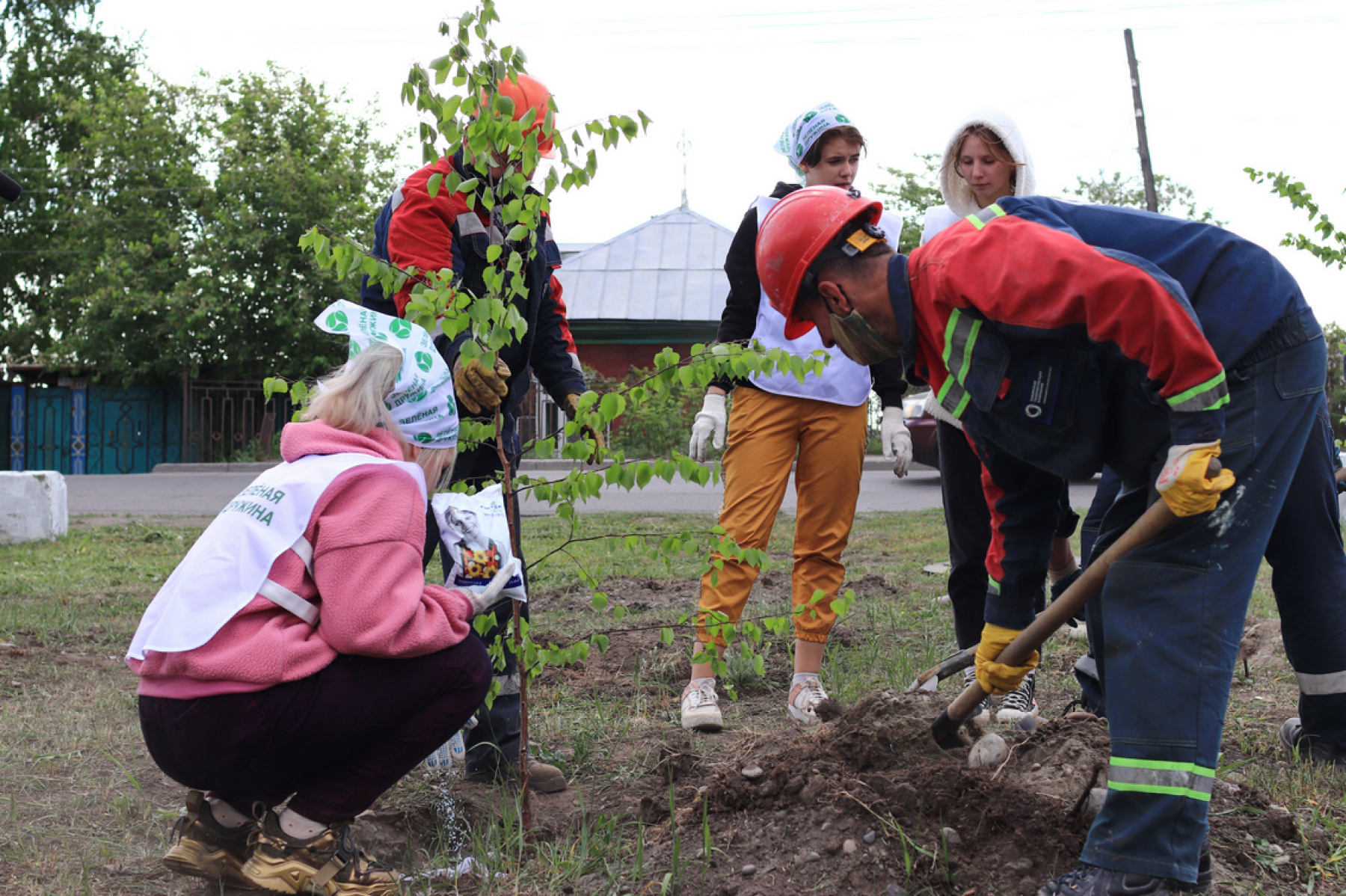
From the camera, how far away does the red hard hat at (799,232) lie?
2186mm

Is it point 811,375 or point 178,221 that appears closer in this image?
point 811,375

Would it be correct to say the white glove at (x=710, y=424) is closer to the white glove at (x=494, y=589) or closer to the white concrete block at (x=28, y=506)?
the white glove at (x=494, y=589)

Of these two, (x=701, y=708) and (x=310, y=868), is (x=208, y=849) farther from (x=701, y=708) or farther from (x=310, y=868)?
(x=701, y=708)

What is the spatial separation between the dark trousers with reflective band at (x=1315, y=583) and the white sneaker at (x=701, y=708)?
64.6 inches

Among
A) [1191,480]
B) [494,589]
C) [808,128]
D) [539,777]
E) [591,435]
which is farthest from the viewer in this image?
[808,128]

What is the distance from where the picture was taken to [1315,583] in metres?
2.64

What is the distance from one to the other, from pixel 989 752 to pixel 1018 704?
2.44ft

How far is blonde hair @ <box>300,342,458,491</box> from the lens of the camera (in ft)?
7.37

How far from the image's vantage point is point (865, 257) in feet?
7.20

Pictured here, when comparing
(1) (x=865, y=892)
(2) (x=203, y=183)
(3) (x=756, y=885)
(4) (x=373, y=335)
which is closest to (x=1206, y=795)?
(1) (x=865, y=892)

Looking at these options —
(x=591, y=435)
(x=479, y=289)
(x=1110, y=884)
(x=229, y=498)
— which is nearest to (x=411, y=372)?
(x=591, y=435)

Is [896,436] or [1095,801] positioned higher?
[896,436]

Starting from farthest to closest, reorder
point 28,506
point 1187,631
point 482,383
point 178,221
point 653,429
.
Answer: point 178,221 < point 653,429 < point 28,506 < point 482,383 < point 1187,631

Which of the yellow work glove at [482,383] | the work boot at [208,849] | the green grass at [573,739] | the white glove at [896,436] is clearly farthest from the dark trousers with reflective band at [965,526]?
the work boot at [208,849]
